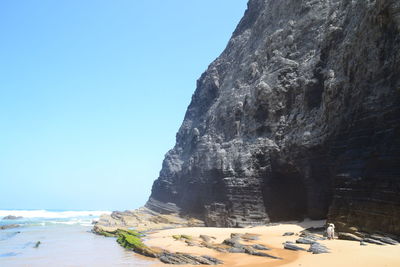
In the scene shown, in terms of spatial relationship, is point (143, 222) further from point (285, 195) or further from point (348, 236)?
point (348, 236)

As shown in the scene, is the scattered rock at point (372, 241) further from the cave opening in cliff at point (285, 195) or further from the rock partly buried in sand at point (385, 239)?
the cave opening in cliff at point (285, 195)

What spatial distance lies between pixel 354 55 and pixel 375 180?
340 inches

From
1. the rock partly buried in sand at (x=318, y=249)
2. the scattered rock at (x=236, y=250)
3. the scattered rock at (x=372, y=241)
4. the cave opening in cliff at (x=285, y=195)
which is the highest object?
the cave opening in cliff at (x=285, y=195)

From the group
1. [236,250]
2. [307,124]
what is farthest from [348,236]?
[307,124]

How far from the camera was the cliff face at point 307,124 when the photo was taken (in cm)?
1728

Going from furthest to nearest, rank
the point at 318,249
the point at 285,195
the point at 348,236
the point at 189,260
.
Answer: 1. the point at 285,195
2. the point at 348,236
3. the point at 189,260
4. the point at 318,249

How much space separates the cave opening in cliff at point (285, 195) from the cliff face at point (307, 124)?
9cm

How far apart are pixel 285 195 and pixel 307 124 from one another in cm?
704

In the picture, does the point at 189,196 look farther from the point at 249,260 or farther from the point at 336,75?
the point at 249,260

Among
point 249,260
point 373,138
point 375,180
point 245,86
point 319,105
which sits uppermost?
point 245,86

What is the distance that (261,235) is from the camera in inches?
945

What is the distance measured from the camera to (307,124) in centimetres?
2805

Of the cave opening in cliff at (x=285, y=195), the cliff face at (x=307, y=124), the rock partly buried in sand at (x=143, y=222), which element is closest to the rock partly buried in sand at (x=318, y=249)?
the cliff face at (x=307, y=124)

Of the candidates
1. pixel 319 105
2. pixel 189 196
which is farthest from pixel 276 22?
pixel 189 196
